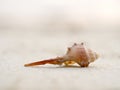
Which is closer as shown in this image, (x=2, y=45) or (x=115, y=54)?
(x=115, y=54)

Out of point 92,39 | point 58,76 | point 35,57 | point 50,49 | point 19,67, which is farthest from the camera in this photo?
point 92,39

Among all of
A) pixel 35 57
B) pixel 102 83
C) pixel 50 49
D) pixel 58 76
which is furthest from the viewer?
pixel 50 49

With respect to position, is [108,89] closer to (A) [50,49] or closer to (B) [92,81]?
(B) [92,81]

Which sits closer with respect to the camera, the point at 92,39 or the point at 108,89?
the point at 108,89

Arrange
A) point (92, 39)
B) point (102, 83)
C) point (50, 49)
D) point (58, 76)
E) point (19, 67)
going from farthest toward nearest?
point (92, 39) < point (50, 49) < point (19, 67) < point (58, 76) < point (102, 83)

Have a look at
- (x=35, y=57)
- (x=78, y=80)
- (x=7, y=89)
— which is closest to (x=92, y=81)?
(x=78, y=80)

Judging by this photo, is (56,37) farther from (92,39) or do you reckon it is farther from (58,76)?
(58,76)

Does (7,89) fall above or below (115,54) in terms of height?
above

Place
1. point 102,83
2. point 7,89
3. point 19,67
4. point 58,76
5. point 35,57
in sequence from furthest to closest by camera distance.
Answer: point 35,57 < point 19,67 < point 58,76 < point 102,83 < point 7,89

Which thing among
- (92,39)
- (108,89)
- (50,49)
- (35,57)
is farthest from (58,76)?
(92,39)
